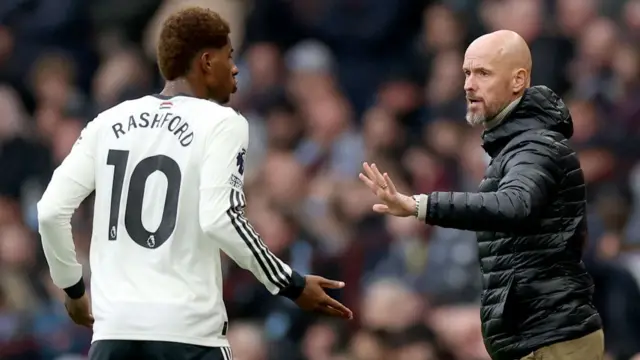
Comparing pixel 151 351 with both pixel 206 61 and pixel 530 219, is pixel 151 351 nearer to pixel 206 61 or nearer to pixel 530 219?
pixel 206 61

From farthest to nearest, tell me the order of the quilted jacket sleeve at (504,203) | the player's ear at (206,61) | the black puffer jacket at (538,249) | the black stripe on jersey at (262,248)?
the player's ear at (206,61), the black puffer jacket at (538,249), the black stripe on jersey at (262,248), the quilted jacket sleeve at (504,203)

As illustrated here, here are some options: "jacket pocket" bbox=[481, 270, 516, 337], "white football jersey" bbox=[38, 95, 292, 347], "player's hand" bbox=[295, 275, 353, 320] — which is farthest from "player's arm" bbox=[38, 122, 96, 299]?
"jacket pocket" bbox=[481, 270, 516, 337]

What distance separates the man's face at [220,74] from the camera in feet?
18.5

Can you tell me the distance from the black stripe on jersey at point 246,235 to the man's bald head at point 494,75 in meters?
0.97

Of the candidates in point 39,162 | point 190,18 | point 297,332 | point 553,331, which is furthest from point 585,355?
point 39,162

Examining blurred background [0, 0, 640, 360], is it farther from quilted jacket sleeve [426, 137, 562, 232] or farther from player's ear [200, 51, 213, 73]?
player's ear [200, 51, 213, 73]

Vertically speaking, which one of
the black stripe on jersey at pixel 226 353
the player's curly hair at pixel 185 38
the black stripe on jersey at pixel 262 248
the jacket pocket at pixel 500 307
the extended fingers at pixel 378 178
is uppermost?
the player's curly hair at pixel 185 38

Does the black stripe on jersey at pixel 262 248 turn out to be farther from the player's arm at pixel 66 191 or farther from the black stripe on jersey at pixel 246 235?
the player's arm at pixel 66 191

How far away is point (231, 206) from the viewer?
532cm

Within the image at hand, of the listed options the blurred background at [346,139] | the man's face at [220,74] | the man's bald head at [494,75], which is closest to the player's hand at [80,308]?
the man's face at [220,74]

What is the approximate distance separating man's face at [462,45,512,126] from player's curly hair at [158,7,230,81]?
3.16ft

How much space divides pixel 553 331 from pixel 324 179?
5711 millimetres

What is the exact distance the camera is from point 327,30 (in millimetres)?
12875

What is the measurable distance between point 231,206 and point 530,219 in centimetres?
105
